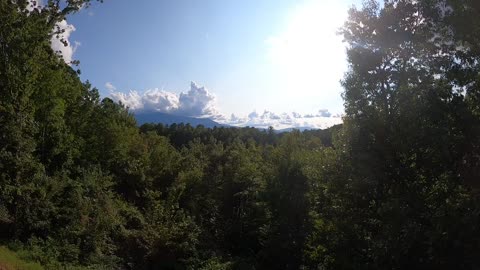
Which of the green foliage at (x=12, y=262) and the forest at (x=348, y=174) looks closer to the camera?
the green foliage at (x=12, y=262)

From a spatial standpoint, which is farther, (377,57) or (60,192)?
(60,192)

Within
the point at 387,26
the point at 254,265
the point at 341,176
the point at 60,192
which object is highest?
the point at 387,26

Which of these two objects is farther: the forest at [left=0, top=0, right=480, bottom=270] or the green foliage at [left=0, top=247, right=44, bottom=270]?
the forest at [left=0, top=0, right=480, bottom=270]

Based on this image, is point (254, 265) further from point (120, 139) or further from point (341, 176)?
point (120, 139)

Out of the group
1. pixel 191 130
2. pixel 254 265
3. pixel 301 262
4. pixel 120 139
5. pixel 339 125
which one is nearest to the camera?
pixel 339 125

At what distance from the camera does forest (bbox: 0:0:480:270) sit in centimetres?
1381

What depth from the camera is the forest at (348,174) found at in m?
13.8

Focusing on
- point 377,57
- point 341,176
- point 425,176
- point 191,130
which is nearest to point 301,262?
point 341,176

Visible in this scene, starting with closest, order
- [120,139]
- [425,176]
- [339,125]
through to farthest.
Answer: [425,176] → [339,125] → [120,139]

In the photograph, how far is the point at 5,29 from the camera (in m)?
17.0

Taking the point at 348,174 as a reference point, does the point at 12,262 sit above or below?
below

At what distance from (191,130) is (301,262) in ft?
322

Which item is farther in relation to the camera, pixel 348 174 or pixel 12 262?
pixel 348 174

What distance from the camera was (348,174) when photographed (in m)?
17.2
